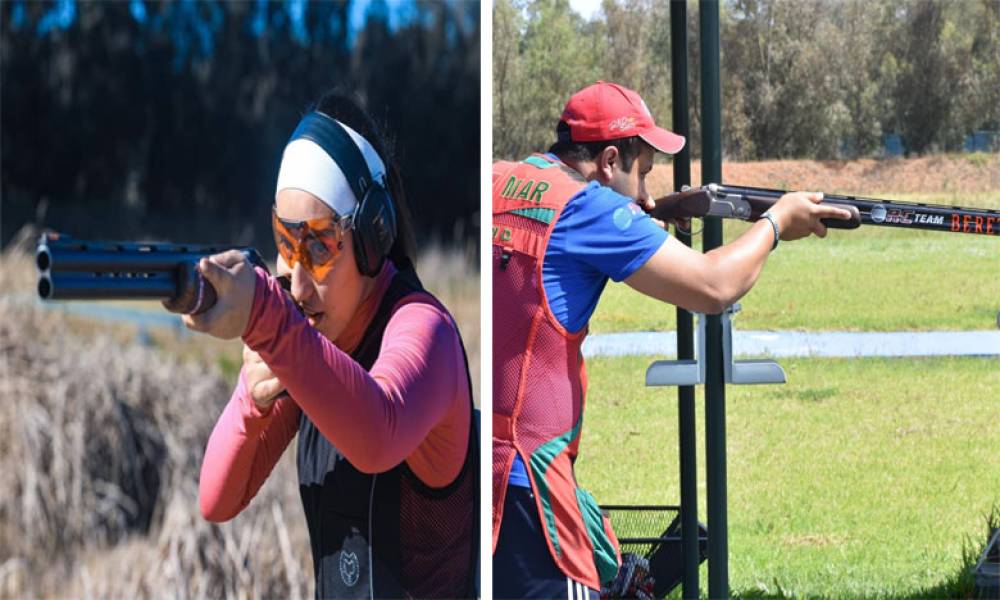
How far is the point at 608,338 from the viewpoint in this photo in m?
6.72

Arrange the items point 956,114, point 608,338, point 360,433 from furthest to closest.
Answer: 1. point 956,114
2. point 608,338
3. point 360,433

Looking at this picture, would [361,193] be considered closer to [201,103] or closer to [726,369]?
[201,103]

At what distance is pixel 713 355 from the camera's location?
2900 mm

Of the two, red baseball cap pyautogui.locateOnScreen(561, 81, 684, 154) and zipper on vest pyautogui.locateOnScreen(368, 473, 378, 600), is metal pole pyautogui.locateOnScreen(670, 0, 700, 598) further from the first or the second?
zipper on vest pyautogui.locateOnScreen(368, 473, 378, 600)

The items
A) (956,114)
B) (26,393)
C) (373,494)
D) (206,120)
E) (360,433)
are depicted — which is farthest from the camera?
(956,114)

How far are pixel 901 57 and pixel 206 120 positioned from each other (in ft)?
22.1

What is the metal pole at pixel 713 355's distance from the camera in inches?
111

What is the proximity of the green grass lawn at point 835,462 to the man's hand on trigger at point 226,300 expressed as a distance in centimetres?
371

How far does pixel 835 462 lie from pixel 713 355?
3.94 meters

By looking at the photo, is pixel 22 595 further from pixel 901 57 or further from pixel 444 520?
pixel 901 57

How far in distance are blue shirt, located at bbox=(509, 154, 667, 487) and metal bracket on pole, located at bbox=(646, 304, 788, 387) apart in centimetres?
51

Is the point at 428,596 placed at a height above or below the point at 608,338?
below

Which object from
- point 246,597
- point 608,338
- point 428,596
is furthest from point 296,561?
point 608,338

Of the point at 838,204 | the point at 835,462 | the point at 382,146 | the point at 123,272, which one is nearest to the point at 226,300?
the point at 123,272
